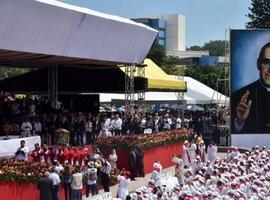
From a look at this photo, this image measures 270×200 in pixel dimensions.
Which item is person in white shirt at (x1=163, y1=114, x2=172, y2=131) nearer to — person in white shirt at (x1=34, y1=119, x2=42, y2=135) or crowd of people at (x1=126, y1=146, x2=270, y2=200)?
crowd of people at (x1=126, y1=146, x2=270, y2=200)

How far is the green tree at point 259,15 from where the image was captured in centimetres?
7509

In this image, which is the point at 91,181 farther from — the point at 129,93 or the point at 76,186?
the point at 129,93

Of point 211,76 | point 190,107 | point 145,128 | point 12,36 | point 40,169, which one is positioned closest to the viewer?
point 40,169

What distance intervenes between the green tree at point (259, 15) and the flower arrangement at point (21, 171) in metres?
55.9

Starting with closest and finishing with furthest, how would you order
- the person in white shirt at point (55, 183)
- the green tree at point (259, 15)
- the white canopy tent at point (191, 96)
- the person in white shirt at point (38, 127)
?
the person in white shirt at point (55, 183) → the person in white shirt at point (38, 127) → the white canopy tent at point (191, 96) → the green tree at point (259, 15)

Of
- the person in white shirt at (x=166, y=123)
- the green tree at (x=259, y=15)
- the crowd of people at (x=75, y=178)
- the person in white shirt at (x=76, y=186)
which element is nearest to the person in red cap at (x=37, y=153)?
the crowd of people at (x=75, y=178)

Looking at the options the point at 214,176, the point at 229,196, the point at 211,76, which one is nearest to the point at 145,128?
the point at 214,176

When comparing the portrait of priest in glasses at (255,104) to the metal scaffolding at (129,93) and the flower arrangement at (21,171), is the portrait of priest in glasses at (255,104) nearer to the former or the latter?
the metal scaffolding at (129,93)

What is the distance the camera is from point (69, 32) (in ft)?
100

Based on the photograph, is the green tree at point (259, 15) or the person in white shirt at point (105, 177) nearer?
the person in white shirt at point (105, 177)

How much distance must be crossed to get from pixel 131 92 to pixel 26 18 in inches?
471

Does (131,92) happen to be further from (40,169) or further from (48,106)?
(40,169)

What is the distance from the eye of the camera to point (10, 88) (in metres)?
44.3

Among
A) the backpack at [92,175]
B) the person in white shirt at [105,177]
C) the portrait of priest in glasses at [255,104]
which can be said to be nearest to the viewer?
the backpack at [92,175]
